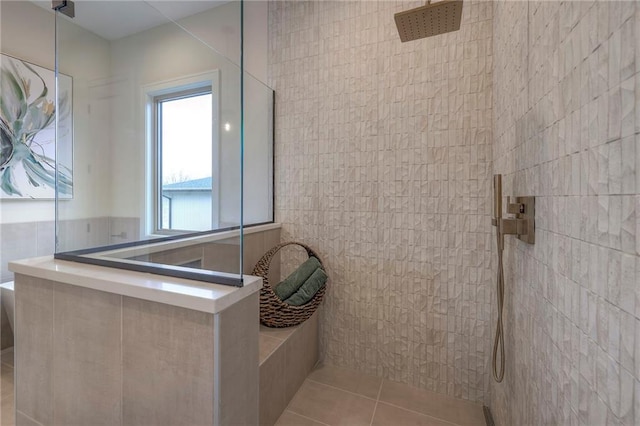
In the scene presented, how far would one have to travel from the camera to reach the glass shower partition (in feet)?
3.70

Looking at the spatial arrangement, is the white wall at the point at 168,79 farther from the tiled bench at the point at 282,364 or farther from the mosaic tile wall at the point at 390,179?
the tiled bench at the point at 282,364

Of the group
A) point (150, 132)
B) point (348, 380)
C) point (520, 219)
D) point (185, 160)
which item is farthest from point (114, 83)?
point (348, 380)

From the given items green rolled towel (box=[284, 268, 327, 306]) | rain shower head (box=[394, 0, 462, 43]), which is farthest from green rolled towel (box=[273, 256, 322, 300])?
rain shower head (box=[394, 0, 462, 43])

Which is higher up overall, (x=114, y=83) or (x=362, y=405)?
(x=114, y=83)

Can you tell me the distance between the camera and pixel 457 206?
4.95 ft

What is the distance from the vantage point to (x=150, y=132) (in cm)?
161

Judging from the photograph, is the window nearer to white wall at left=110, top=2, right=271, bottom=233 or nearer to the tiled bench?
Answer: white wall at left=110, top=2, right=271, bottom=233

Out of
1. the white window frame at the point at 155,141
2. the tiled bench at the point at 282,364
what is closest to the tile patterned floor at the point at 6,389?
the white window frame at the point at 155,141

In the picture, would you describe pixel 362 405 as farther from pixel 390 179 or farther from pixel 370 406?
pixel 390 179

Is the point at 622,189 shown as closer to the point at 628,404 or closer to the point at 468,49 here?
the point at 628,404

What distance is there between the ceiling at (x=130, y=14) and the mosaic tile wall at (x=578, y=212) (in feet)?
5.51

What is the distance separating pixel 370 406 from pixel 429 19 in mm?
1826

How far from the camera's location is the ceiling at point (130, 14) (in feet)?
5.23

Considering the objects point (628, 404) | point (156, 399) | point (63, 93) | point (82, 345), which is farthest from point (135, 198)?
point (628, 404)
